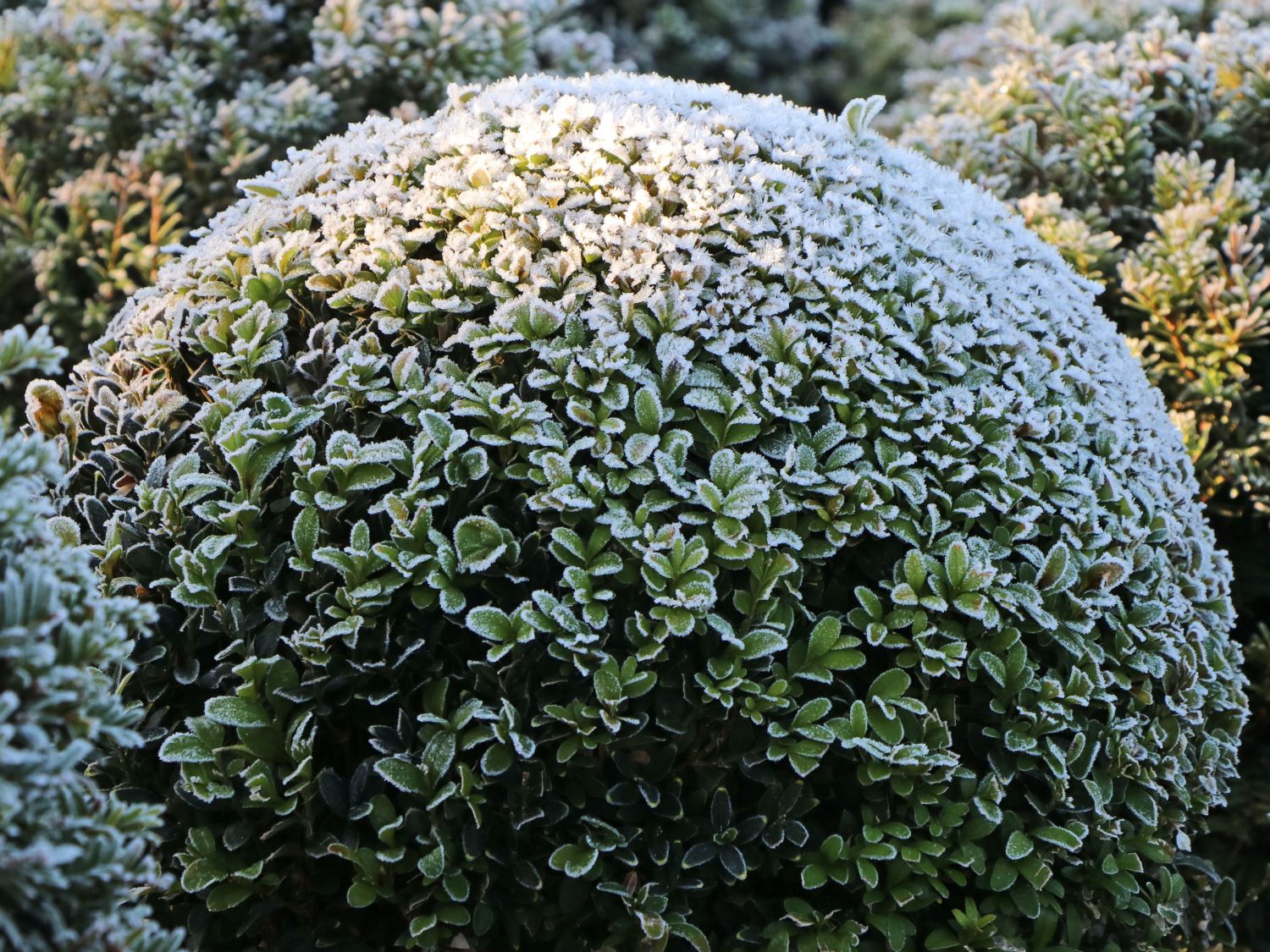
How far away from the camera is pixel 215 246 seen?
3.06m

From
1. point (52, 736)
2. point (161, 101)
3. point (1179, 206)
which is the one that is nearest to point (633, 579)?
point (52, 736)

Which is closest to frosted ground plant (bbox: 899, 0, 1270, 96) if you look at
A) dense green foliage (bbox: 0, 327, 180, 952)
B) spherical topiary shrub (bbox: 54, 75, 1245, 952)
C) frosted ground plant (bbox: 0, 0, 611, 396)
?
frosted ground plant (bbox: 0, 0, 611, 396)

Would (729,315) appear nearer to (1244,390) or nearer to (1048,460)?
(1048,460)

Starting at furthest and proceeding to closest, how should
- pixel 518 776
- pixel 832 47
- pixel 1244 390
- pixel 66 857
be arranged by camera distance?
pixel 832 47, pixel 1244 390, pixel 518 776, pixel 66 857

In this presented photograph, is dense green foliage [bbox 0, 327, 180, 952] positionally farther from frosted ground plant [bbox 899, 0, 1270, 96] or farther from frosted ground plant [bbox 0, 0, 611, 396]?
frosted ground plant [bbox 899, 0, 1270, 96]

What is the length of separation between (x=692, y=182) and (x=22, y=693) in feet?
6.09

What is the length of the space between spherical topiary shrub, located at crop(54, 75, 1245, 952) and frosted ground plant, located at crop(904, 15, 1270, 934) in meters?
1.40

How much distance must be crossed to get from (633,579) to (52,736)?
3.65 feet

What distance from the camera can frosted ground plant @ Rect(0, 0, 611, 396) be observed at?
488cm

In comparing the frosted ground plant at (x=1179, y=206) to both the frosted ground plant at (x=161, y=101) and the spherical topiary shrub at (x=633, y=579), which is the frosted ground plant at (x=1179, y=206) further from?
the frosted ground plant at (x=161, y=101)

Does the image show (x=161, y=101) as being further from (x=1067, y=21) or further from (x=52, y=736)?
(x=1067, y=21)

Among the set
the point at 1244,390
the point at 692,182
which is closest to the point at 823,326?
the point at 692,182

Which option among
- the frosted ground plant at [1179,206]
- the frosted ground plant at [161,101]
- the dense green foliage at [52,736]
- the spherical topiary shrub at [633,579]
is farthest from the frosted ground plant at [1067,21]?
the dense green foliage at [52,736]

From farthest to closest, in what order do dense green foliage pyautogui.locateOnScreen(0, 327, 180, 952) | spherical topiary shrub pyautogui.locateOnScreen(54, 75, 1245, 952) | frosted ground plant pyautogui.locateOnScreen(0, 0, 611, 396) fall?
frosted ground plant pyautogui.locateOnScreen(0, 0, 611, 396), spherical topiary shrub pyautogui.locateOnScreen(54, 75, 1245, 952), dense green foliage pyautogui.locateOnScreen(0, 327, 180, 952)
